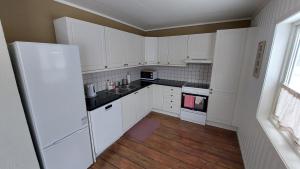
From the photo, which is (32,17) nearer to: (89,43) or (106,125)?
(89,43)

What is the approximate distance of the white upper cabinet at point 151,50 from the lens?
3434 millimetres

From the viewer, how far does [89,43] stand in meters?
1.93

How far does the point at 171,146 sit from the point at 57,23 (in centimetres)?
265

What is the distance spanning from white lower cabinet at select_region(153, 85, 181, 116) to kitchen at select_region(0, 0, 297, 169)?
27 mm

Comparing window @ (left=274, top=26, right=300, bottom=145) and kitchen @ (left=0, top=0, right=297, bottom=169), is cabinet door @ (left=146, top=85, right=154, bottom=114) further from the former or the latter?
window @ (left=274, top=26, right=300, bottom=145)

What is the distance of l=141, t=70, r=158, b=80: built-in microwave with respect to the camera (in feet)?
12.0

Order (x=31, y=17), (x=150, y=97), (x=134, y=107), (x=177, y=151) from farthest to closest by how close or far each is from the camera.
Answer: (x=150, y=97) < (x=134, y=107) < (x=177, y=151) < (x=31, y=17)

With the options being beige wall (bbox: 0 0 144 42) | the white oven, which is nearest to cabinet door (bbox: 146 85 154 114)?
the white oven

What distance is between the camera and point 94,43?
201 centimetres

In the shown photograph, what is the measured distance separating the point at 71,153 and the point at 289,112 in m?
2.45

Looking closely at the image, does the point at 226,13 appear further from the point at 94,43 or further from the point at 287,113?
the point at 94,43

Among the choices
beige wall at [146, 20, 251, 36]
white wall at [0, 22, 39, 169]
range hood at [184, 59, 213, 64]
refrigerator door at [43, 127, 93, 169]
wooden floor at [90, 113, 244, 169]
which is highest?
beige wall at [146, 20, 251, 36]

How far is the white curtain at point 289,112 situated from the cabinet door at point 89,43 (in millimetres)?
2445

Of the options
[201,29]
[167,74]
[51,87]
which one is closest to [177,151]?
[51,87]
